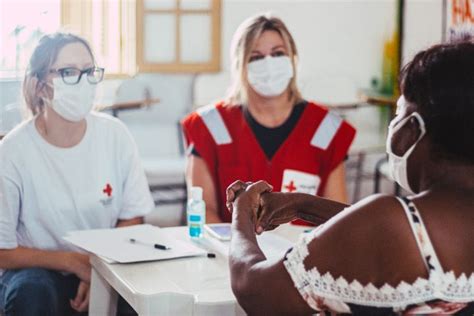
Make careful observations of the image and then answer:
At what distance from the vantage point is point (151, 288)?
1.70 meters

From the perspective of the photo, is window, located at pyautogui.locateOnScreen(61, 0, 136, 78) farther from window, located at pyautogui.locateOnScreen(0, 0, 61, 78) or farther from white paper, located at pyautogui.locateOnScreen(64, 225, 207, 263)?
white paper, located at pyautogui.locateOnScreen(64, 225, 207, 263)

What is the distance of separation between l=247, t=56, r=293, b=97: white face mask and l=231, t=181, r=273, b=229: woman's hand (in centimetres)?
111

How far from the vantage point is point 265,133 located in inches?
107

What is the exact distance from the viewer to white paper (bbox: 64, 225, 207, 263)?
193 cm

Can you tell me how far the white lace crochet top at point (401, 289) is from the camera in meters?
1.21

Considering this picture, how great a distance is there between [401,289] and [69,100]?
1480 millimetres

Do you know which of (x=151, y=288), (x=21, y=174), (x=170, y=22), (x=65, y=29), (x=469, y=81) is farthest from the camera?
(x=170, y=22)

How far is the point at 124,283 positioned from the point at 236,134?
42.8 inches

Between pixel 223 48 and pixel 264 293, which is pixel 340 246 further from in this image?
pixel 223 48

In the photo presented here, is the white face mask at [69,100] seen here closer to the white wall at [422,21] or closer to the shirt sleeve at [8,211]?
the shirt sleeve at [8,211]

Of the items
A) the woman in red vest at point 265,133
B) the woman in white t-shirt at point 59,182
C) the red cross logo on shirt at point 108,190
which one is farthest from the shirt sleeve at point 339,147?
the red cross logo on shirt at point 108,190

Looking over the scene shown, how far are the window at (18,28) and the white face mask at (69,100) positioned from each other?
2.03ft

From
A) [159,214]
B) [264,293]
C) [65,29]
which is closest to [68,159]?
[65,29]

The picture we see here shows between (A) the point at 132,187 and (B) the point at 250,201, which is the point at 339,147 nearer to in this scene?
(A) the point at 132,187
